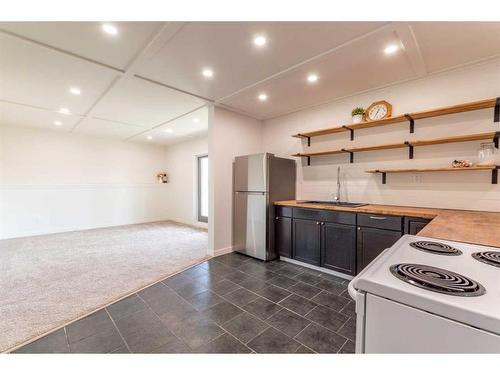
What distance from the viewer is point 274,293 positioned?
252 cm

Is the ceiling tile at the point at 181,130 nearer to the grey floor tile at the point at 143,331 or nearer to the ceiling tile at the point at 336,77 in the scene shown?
the ceiling tile at the point at 336,77

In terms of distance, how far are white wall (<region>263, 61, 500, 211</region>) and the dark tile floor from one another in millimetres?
1387

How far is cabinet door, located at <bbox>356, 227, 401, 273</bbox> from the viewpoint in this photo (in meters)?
2.53

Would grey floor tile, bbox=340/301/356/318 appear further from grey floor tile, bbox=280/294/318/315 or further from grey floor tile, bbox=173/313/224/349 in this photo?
grey floor tile, bbox=173/313/224/349

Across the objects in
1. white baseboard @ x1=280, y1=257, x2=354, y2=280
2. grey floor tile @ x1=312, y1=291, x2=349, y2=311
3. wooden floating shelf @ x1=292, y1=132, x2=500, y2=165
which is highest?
wooden floating shelf @ x1=292, y1=132, x2=500, y2=165

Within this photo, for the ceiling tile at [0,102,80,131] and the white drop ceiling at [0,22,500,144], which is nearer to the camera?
the white drop ceiling at [0,22,500,144]

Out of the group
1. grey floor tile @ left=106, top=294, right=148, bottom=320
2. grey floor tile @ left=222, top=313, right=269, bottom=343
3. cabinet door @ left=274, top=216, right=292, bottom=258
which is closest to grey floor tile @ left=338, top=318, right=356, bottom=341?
grey floor tile @ left=222, top=313, right=269, bottom=343

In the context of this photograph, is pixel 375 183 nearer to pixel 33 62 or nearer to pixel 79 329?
pixel 79 329

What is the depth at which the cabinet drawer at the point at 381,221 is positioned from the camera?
2.48 meters

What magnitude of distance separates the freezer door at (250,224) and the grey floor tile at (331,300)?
1.21m

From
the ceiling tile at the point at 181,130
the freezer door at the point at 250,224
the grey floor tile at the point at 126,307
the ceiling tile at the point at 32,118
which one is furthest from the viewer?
the ceiling tile at the point at 181,130

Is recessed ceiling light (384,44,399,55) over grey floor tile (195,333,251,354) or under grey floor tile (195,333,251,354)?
over

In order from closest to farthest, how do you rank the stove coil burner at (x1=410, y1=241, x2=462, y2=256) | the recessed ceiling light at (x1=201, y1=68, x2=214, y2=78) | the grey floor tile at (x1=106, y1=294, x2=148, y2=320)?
the stove coil burner at (x1=410, y1=241, x2=462, y2=256) < the grey floor tile at (x1=106, y1=294, x2=148, y2=320) < the recessed ceiling light at (x1=201, y1=68, x2=214, y2=78)

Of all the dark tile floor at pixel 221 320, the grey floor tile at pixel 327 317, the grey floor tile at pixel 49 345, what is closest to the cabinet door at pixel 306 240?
the dark tile floor at pixel 221 320
